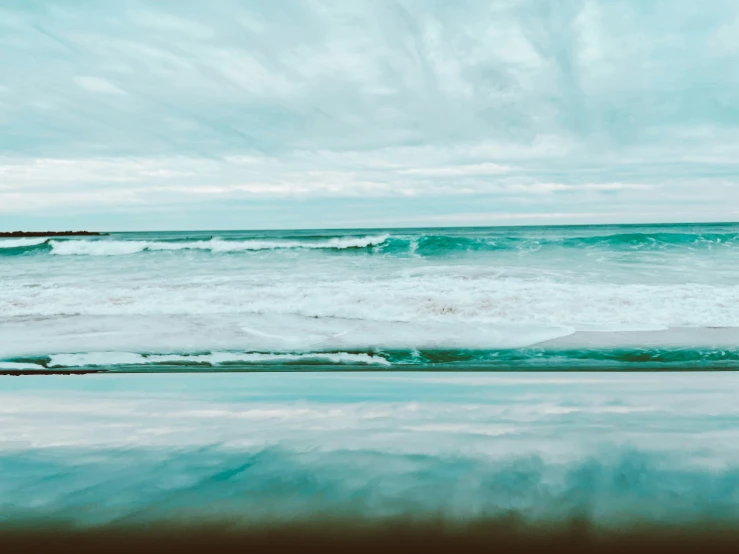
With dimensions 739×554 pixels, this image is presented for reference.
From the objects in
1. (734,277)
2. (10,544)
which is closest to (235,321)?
(10,544)

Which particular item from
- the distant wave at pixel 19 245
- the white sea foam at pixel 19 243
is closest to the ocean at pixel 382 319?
the distant wave at pixel 19 245

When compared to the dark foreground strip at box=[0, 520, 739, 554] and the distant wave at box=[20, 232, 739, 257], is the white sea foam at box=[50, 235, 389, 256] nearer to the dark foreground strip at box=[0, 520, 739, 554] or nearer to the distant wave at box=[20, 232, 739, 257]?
the distant wave at box=[20, 232, 739, 257]

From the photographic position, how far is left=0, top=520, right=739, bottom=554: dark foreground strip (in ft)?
5.93

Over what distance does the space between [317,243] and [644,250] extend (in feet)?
37.2

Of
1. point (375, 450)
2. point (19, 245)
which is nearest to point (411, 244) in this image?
point (19, 245)

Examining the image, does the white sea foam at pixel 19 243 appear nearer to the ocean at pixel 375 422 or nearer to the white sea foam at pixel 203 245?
the white sea foam at pixel 203 245

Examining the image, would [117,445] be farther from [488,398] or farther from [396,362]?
[396,362]

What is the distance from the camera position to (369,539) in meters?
1.87

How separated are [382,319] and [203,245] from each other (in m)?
16.2

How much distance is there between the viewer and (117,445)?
9.35 feet

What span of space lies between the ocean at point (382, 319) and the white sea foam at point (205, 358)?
17mm

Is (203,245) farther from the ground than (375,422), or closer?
farther from the ground

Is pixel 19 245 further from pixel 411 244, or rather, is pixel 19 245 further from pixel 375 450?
A: pixel 375 450

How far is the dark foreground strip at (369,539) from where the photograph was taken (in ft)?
5.93
